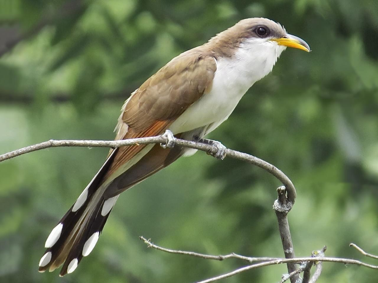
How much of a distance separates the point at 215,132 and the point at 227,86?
207cm

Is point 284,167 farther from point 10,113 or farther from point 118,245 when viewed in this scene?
point 10,113

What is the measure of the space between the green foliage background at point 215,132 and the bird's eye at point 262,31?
2.48ft

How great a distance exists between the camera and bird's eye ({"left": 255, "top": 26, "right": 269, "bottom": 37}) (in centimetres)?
439

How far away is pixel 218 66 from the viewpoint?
418 centimetres

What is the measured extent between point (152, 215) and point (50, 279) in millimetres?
1947

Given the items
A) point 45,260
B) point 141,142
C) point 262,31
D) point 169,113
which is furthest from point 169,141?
point 262,31

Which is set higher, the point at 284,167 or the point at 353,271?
the point at 284,167

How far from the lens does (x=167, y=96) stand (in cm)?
411

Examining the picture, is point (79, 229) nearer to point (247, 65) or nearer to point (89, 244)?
point (89, 244)

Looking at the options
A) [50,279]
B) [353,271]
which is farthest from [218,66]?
[50,279]

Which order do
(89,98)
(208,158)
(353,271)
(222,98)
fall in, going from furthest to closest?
(208,158), (89,98), (353,271), (222,98)

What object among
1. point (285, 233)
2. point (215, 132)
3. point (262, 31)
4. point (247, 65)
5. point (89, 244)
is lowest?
point (285, 233)

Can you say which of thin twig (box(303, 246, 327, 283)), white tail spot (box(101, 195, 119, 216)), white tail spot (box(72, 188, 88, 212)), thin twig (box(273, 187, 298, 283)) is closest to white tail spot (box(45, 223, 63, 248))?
white tail spot (box(72, 188, 88, 212))

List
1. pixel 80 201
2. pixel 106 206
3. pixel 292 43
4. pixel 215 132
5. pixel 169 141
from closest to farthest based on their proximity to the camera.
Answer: pixel 169 141, pixel 80 201, pixel 106 206, pixel 292 43, pixel 215 132
